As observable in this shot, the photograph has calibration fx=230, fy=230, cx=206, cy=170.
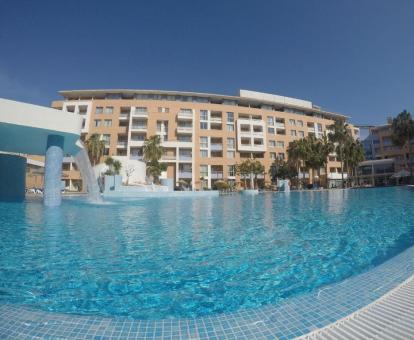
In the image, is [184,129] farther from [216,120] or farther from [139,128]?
[139,128]

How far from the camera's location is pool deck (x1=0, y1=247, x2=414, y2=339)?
1733 millimetres

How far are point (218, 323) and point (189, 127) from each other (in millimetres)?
44927

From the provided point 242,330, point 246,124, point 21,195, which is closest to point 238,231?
point 242,330

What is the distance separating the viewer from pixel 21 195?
17.1 m

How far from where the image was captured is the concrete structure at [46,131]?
10656mm

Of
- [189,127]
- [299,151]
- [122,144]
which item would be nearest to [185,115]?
[189,127]

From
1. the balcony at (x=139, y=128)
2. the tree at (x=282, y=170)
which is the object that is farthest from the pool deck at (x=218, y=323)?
the tree at (x=282, y=170)

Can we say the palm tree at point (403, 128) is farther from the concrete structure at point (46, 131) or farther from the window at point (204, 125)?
the concrete structure at point (46, 131)

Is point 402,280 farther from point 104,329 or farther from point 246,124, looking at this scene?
point 246,124

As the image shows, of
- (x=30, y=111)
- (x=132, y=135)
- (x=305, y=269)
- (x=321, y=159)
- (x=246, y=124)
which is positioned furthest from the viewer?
(x=246, y=124)

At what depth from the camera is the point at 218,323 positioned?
191 centimetres

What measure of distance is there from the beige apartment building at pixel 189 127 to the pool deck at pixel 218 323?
41.2 meters

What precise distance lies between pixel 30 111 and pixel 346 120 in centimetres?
7225

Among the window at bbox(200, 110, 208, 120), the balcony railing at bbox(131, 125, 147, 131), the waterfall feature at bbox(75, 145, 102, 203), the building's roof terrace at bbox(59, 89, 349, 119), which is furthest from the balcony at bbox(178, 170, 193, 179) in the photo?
the waterfall feature at bbox(75, 145, 102, 203)
